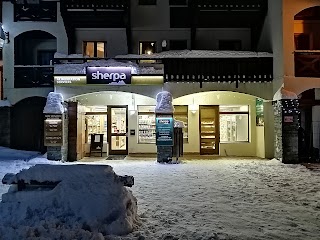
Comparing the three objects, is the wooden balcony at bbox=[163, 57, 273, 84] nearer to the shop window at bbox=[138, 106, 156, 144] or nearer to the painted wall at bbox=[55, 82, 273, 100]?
the painted wall at bbox=[55, 82, 273, 100]

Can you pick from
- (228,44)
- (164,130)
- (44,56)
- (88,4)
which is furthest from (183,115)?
(44,56)

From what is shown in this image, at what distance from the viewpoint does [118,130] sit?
69.1 feet

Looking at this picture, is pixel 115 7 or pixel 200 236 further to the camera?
pixel 115 7

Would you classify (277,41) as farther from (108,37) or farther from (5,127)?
(5,127)

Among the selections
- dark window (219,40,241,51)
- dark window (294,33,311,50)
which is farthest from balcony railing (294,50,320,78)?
dark window (219,40,241,51)

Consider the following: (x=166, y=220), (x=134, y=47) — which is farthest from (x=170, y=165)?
(x=166, y=220)

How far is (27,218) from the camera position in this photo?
6.63 m

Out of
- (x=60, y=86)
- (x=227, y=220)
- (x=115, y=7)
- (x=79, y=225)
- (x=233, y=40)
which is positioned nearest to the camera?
(x=79, y=225)

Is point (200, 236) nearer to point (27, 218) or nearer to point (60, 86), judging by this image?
point (27, 218)

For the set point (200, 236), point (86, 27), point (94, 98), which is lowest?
point (200, 236)

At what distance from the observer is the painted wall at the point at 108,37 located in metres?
20.9

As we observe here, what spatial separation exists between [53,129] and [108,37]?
6476 mm

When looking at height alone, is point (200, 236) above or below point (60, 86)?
below

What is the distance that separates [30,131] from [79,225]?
651 inches
